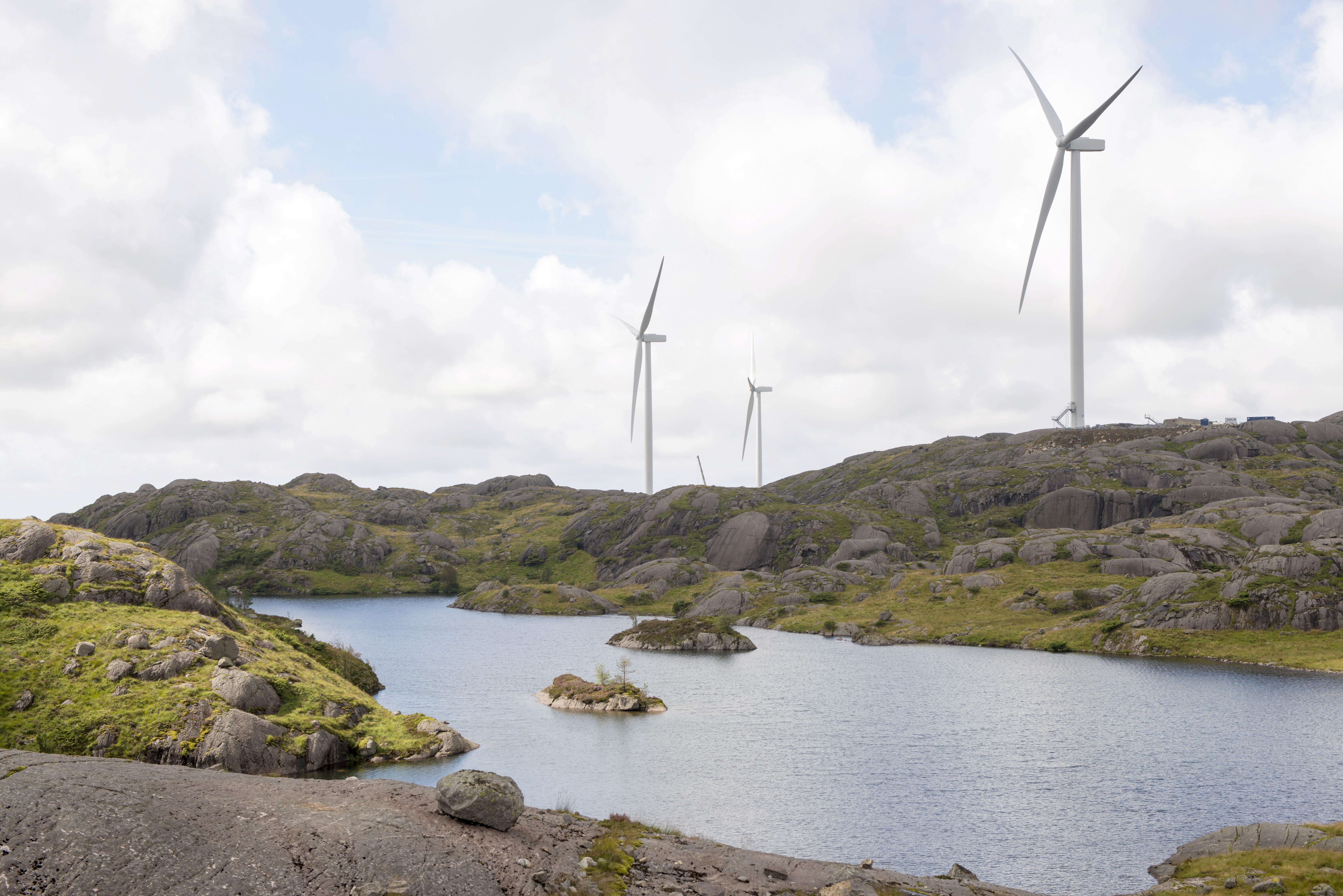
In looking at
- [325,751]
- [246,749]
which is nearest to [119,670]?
[246,749]

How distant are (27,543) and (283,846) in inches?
2288

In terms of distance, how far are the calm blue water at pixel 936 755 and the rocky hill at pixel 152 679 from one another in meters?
5.96

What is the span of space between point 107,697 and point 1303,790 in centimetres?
8641

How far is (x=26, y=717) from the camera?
56.6 m

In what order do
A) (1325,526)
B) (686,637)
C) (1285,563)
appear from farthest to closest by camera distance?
(1325,526) → (686,637) → (1285,563)

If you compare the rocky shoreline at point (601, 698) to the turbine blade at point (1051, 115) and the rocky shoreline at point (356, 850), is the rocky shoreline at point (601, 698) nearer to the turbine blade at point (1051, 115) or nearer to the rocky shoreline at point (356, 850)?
the rocky shoreline at point (356, 850)

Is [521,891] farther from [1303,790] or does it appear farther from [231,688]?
[1303,790]

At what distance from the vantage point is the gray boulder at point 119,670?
201 ft

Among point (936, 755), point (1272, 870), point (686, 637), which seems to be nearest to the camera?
point (1272, 870)

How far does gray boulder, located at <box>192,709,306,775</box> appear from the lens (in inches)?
2251

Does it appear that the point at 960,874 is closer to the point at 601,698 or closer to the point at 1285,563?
the point at 601,698

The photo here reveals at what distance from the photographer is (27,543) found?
231 ft

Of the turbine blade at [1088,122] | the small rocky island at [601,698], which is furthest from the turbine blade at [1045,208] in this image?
the small rocky island at [601,698]

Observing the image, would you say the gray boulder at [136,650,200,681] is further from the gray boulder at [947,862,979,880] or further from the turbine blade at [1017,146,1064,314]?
the turbine blade at [1017,146,1064,314]
